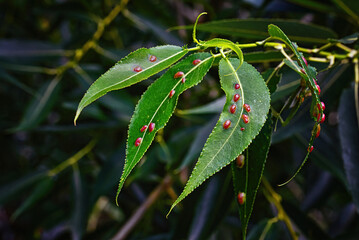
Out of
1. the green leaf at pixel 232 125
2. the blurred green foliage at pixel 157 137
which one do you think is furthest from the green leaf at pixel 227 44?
the blurred green foliage at pixel 157 137

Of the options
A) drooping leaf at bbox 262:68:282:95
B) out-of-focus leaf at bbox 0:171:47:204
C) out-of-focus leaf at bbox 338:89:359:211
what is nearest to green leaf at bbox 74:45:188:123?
drooping leaf at bbox 262:68:282:95

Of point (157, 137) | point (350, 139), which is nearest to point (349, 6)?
point (350, 139)

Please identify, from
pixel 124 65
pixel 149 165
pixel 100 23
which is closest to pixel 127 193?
pixel 149 165

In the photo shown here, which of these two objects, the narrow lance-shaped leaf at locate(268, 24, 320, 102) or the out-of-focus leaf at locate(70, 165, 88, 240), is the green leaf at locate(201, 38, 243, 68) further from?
the out-of-focus leaf at locate(70, 165, 88, 240)

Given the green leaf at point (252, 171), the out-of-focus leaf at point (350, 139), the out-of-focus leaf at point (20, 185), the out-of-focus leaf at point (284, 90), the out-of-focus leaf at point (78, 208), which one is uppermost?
the out-of-focus leaf at point (284, 90)

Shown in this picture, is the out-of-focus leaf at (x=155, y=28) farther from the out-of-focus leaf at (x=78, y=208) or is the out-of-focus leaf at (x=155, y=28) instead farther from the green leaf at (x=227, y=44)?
the green leaf at (x=227, y=44)

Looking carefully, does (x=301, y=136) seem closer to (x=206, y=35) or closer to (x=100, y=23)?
(x=206, y=35)
